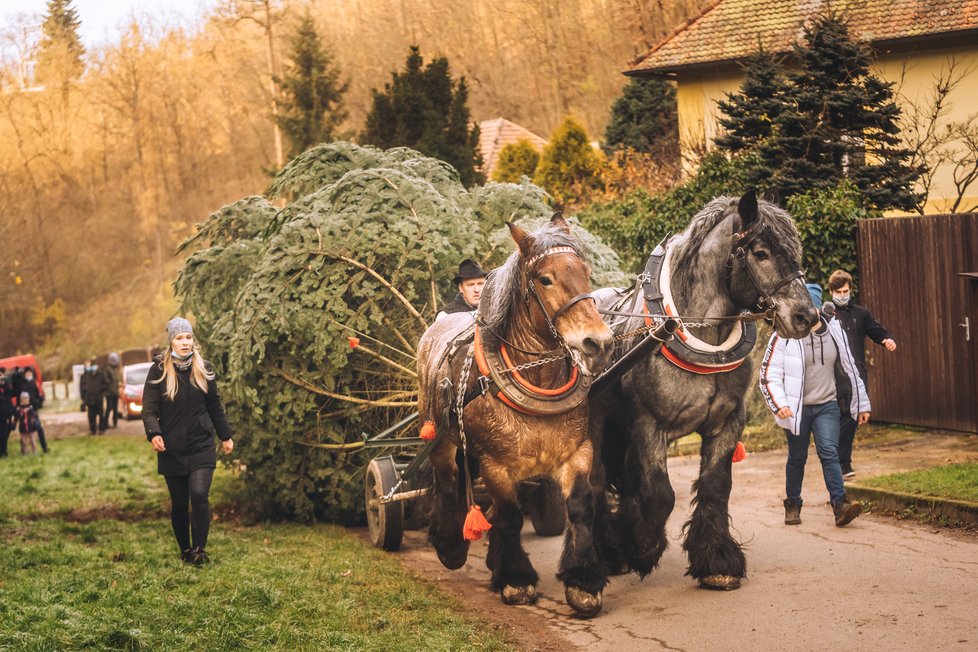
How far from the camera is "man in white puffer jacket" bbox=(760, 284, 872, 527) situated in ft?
28.3

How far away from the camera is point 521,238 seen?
6.30m

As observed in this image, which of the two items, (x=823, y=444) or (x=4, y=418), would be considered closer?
(x=823, y=444)

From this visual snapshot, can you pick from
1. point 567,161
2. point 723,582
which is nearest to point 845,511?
point 723,582

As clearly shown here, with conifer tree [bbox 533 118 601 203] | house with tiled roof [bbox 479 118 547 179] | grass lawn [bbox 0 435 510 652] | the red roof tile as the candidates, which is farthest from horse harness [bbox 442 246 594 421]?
house with tiled roof [bbox 479 118 547 179]

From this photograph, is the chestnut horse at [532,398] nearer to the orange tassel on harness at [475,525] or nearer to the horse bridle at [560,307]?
the horse bridle at [560,307]

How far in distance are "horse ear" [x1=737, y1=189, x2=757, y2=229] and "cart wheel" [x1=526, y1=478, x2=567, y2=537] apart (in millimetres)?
3076

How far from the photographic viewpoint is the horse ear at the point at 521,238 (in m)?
6.27

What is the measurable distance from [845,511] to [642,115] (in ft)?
80.4

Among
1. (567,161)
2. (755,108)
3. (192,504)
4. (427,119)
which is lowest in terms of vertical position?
(192,504)

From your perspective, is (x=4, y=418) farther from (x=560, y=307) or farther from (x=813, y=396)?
(x=560, y=307)

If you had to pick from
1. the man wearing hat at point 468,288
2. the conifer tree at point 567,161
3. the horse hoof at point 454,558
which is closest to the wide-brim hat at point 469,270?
the man wearing hat at point 468,288

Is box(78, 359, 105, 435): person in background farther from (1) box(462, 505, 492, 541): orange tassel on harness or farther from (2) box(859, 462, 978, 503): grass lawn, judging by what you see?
(1) box(462, 505, 492, 541): orange tassel on harness

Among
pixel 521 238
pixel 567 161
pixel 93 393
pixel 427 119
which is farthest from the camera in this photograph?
pixel 567 161

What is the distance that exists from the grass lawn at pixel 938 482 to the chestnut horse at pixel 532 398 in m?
3.69
